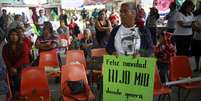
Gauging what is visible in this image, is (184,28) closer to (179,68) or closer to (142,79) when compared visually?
(179,68)

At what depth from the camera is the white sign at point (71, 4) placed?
13233 mm

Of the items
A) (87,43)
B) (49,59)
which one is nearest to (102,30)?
(87,43)

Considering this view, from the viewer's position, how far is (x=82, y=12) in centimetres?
1401

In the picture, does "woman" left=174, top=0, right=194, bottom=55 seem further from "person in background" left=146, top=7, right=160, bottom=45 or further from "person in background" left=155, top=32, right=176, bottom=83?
"person in background" left=146, top=7, right=160, bottom=45

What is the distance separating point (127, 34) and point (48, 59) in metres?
3.10

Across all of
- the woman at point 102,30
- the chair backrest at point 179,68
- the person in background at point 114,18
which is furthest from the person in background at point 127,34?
the person in background at point 114,18

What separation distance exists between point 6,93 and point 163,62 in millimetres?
3136

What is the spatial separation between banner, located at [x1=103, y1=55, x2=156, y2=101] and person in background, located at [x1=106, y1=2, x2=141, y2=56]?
1.44ft

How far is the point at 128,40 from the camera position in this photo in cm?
437

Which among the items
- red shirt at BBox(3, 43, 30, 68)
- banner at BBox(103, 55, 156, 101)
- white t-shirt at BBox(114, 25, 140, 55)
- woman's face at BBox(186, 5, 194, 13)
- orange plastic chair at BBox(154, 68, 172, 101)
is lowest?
orange plastic chair at BBox(154, 68, 172, 101)

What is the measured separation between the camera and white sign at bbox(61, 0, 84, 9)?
13.2 meters

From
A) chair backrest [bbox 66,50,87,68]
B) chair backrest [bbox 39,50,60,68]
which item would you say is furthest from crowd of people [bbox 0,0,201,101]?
chair backrest [bbox 66,50,87,68]

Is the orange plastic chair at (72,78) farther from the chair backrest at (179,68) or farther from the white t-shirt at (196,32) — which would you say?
the white t-shirt at (196,32)

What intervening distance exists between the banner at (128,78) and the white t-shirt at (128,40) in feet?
1.57
